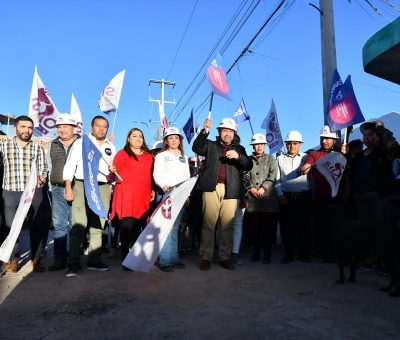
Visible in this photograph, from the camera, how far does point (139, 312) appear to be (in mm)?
3188

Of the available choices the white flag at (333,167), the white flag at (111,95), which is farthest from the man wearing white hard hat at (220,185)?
the white flag at (111,95)

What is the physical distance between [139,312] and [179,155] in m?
2.52

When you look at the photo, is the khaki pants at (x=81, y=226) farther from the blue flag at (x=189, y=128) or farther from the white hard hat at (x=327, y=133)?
the blue flag at (x=189, y=128)

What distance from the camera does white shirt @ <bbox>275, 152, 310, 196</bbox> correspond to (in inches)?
222

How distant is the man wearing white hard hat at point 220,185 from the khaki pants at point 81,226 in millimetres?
1376

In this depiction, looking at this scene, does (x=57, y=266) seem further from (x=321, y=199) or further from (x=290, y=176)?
(x=321, y=199)

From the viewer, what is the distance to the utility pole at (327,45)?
766 centimetres

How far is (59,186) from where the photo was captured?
481cm

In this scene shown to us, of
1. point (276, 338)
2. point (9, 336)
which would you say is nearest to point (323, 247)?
point (276, 338)

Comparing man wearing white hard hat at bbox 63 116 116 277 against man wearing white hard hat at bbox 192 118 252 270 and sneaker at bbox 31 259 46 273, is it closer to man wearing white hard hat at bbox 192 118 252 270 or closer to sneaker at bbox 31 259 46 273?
sneaker at bbox 31 259 46 273

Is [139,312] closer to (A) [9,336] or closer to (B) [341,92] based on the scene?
(A) [9,336]

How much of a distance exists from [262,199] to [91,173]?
2582mm

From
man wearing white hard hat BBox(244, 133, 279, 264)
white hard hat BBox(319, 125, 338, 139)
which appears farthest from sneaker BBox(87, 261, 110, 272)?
white hard hat BBox(319, 125, 338, 139)

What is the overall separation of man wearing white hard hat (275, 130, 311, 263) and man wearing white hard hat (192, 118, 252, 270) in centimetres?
Result: 88
